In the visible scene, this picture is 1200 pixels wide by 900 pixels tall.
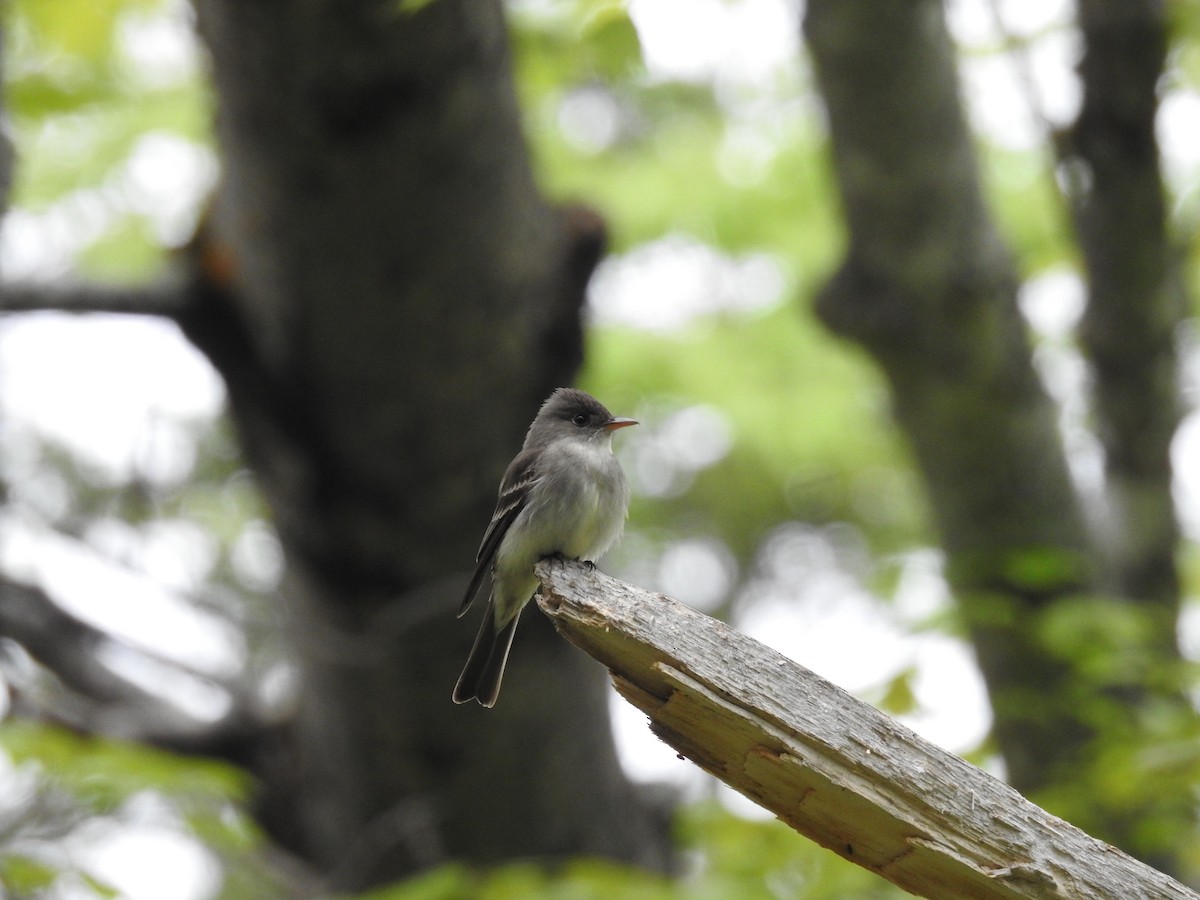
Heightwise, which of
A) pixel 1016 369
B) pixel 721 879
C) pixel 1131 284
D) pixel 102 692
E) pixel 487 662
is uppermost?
pixel 1131 284

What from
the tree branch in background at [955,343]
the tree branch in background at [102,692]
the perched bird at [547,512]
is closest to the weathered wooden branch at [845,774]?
the perched bird at [547,512]

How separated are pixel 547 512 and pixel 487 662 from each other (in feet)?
2.11

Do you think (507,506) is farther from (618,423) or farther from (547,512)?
(618,423)

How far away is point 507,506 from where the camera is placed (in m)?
3.97

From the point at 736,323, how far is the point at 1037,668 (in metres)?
3.47

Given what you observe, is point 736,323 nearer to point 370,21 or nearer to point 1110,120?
point 1110,120

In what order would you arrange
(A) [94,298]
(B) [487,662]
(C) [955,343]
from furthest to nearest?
(C) [955,343] < (A) [94,298] < (B) [487,662]

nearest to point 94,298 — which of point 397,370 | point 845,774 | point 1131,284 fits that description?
point 397,370

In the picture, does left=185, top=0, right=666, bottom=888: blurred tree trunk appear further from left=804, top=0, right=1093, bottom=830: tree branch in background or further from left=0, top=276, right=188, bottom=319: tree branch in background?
left=804, top=0, right=1093, bottom=830: tree branch in background

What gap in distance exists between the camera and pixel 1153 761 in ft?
12.8

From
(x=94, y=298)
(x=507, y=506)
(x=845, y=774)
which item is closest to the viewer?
(x=845, y=774)

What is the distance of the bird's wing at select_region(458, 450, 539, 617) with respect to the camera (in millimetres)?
3863

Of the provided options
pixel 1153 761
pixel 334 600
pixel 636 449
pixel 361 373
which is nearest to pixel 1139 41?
pixel 1153 761

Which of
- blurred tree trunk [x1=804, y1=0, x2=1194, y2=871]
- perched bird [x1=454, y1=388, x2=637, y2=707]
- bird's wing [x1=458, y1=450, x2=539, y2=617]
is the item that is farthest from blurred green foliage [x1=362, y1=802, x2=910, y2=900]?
bird's wing [x1=458, y1=450, x2=539, y2=617]
